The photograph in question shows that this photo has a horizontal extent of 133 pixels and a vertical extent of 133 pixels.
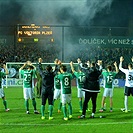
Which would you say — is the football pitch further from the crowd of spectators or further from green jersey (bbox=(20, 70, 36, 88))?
the crowd of spectators

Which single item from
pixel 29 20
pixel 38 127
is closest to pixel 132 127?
pixel 38 127

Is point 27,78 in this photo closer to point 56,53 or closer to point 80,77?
point 80,77

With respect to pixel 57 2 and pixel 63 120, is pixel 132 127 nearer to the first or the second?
pixel 63 120

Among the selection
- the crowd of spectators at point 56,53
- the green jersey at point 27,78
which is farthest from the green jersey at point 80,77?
the crowd of spectators at point 56,53

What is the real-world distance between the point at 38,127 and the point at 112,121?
2726 millimetres

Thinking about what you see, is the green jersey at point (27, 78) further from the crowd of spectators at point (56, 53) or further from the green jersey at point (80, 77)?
the crowd of spectators at point (56, 53)

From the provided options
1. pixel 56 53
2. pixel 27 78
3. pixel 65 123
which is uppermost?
pixel 56 53

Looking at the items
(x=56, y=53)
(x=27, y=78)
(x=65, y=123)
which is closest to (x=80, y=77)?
(x=27, y=78)

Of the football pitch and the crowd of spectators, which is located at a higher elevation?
the crowd of spectators

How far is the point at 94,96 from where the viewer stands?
42.1 feet

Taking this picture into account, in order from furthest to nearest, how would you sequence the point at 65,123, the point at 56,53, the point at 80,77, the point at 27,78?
the point at 56,53 → the point at 80,77 → the point at 27,78 → the point at 65,123

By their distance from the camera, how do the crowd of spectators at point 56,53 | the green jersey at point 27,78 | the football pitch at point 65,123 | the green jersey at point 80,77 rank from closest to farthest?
the football pitch at point 65,123
the green jersey at point 27,78
the green jersey at point 80,77
the crowd of spectators at point 56,53

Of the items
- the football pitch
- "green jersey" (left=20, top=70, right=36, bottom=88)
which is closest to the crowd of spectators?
"green jersey" (left=20, top=70, right=36, bottom=88)

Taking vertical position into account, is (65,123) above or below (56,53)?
below
